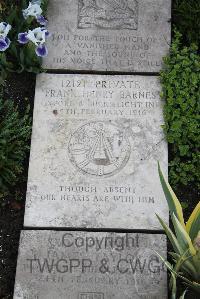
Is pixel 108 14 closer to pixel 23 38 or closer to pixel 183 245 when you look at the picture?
pixel 23 38

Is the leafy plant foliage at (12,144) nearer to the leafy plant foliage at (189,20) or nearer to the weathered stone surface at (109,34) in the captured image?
the weathered stone surface at (109,34)

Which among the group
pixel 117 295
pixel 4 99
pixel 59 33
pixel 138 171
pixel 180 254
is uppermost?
pixel 59 33

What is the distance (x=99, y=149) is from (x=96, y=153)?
40mm

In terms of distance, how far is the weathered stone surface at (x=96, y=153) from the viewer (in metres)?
3.60

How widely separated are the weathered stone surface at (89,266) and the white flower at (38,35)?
1.41 metres

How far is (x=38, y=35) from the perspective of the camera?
3945 mm

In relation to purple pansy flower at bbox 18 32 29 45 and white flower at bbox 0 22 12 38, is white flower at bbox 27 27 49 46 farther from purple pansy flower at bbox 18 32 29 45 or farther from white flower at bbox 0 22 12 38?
white flower at bbox 0 22 12 38

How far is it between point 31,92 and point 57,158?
0.65 metres

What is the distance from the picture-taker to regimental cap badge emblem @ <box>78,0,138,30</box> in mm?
4203

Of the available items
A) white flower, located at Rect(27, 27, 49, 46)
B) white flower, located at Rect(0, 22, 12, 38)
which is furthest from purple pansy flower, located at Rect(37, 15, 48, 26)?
white flower, located at Rect(0, 22, 12, 38)

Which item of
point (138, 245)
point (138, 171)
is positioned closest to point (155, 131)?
point (138, 171)

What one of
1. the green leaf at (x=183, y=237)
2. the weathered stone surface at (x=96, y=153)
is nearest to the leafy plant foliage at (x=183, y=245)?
the green leaf at (x=183, y=237)

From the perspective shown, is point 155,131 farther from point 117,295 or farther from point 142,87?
point 117,295

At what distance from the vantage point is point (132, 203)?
361 cm
